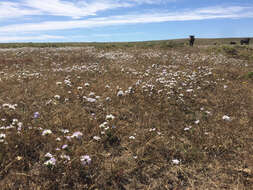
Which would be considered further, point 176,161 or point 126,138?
point 126,138

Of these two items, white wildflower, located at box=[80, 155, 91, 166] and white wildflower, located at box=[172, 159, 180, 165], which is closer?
white wildflower, located at box=[80, 155, 91, 166]

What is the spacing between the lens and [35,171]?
3.48 metres

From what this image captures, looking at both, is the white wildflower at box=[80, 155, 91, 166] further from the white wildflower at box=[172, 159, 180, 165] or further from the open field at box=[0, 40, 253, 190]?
the white wildflower at box=[172, 159, 180, 165]

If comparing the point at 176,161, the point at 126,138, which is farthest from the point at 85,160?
the point at 176,161

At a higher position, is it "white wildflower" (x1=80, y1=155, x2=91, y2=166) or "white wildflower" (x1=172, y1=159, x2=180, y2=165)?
"white wildflower" (x1=80, y1=155, x2=91, y2=166)

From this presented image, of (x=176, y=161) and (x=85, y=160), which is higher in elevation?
(x=85, y=160)

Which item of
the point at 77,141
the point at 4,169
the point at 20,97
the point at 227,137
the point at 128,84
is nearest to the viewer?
the point at 4,169

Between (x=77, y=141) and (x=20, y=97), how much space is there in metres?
4.16

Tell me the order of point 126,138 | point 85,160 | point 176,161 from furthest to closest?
1. point 126,138
2. point 176,161
3. point 85,160

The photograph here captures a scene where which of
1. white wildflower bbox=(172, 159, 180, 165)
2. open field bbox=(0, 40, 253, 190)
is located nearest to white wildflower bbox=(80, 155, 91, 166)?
open field bbox=(0, 40, 253, 190)

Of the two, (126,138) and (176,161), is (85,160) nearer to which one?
(126,138)

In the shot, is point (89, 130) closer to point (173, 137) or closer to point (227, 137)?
point (173, 137)

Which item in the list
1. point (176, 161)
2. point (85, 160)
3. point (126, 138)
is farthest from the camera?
point (126, 138)

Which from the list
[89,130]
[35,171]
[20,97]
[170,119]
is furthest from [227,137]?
[20,97]
